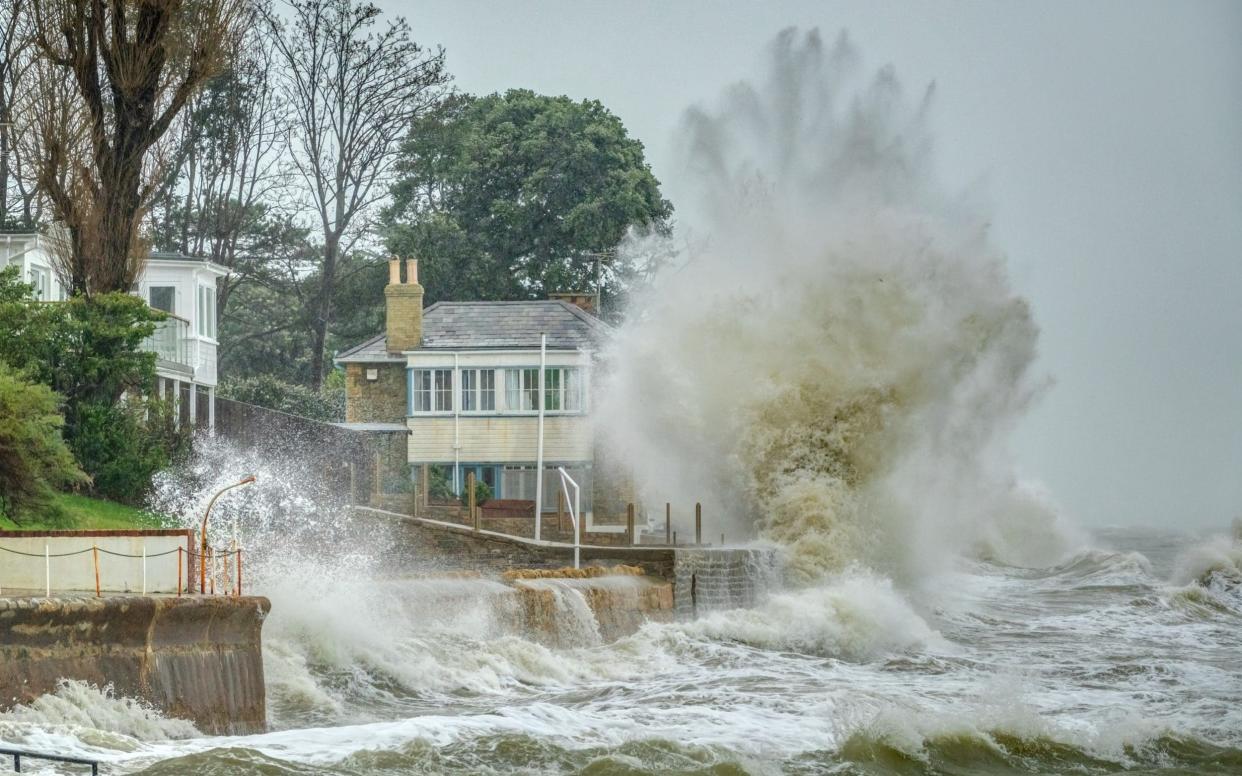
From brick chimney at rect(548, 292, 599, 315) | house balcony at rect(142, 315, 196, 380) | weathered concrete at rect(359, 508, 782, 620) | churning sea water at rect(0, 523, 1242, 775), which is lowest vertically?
churning sea water at rect(0, 523, 1242, 775)

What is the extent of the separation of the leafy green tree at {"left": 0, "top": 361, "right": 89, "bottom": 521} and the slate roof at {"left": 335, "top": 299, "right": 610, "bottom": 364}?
22482 millimetres

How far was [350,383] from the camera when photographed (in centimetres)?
4759

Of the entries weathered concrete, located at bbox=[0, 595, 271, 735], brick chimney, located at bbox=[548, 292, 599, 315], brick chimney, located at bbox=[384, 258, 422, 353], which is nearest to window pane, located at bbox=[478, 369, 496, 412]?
brick chimney, located at bbox=[384, 258, 422, 353]

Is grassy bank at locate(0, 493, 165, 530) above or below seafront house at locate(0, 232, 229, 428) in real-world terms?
below

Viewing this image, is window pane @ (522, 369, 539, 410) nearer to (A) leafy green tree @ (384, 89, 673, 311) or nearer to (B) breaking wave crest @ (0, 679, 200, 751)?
(A) leafy green tree @ (384, 89, 673, 311)

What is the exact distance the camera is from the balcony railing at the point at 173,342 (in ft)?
132

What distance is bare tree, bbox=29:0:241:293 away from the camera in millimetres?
33812

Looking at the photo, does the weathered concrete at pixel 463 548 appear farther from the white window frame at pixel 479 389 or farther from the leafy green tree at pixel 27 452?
the leafy green tree at pixel 27 452

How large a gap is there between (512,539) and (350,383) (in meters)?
11.2

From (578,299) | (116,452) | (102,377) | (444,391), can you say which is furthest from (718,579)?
(578,299)

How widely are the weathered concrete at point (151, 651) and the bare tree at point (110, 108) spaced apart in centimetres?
1687

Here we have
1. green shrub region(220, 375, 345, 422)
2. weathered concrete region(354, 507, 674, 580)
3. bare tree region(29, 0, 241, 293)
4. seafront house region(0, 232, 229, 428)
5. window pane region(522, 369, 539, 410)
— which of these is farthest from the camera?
green shrub region(220, 375, 345, 422)

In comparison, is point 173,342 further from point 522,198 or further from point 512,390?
point 522,198

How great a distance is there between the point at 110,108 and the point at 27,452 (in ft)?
41.2
